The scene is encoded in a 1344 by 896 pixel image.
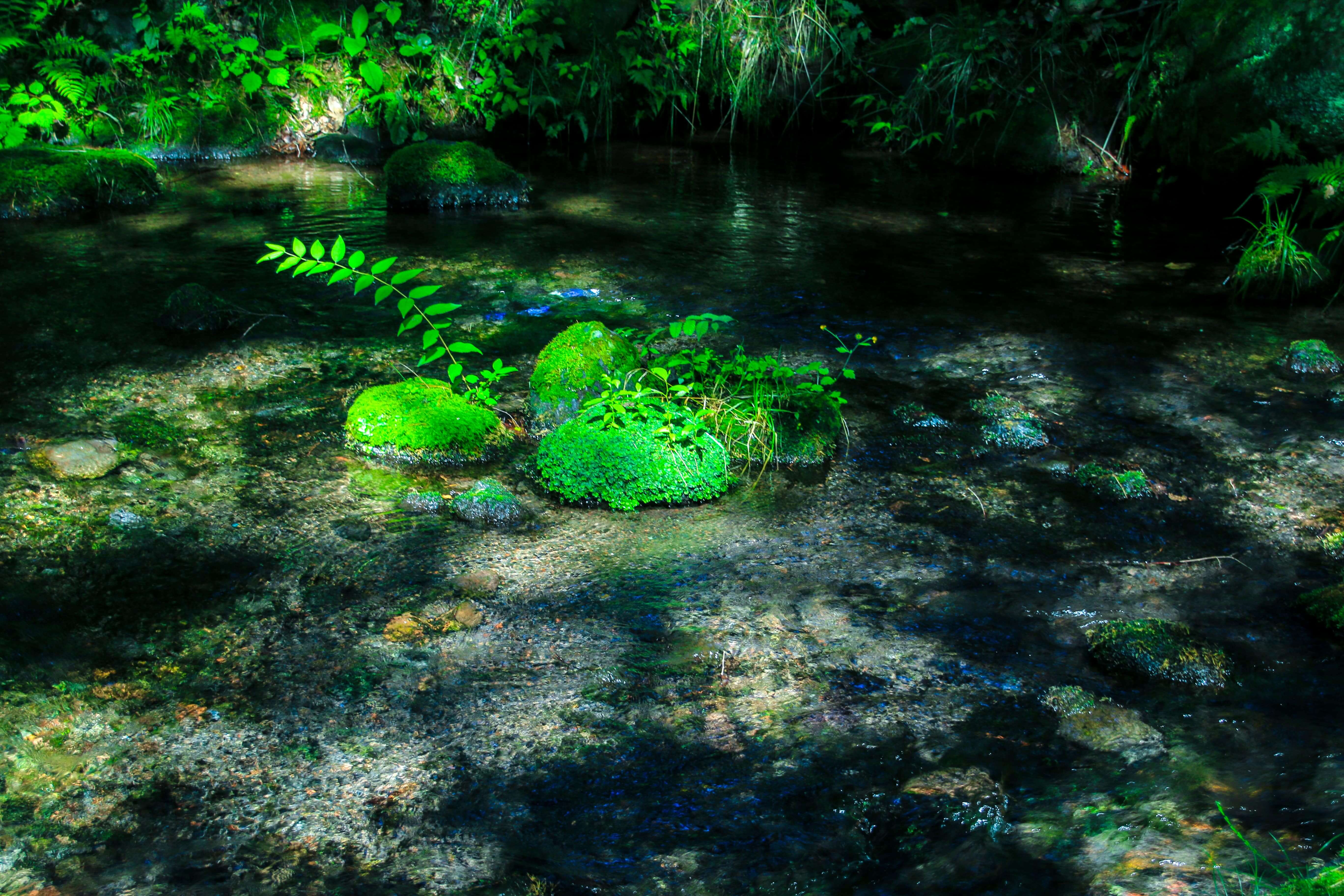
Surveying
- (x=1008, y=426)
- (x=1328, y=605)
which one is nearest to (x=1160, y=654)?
(x=1328, y=605)

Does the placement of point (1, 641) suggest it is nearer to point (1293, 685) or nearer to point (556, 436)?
point (556, 436)

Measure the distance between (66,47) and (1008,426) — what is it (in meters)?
10.6

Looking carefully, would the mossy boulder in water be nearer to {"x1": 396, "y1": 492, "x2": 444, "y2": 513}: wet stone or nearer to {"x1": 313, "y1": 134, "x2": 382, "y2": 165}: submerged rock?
{"x1": 396, "y1": 492, "x2": 444, "y2": 513}: wet stone

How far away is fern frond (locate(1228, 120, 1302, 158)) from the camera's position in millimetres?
7098

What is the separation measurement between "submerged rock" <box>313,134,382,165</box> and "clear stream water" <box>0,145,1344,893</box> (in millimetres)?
4226

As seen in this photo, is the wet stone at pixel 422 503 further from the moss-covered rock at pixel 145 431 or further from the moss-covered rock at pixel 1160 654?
the moss-covered rock at pixel 1160 654

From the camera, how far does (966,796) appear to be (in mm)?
2732

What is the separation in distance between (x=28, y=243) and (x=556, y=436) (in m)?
5.73

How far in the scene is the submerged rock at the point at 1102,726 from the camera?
294 cm

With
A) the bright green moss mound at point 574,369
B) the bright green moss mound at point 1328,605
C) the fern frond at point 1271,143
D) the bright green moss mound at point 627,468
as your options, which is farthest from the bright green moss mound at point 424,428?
the fern frond at point 1271,143

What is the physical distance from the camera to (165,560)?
3824mm

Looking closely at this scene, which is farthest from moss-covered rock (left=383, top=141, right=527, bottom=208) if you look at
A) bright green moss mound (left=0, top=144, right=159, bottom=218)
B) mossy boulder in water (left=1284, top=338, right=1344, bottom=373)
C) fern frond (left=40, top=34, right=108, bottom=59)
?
mossy boulder in water (left=1284, top=338, right=1344, bottom=373)

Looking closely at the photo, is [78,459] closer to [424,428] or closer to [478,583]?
[424,428]

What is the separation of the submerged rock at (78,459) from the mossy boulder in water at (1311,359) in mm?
6350
